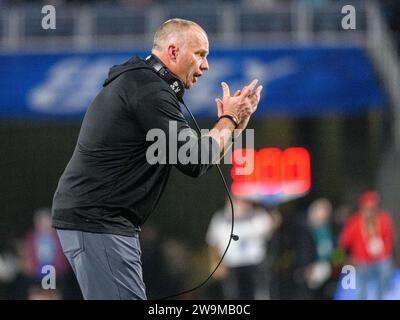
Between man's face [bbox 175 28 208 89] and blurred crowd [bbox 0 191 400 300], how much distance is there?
676 centimetres

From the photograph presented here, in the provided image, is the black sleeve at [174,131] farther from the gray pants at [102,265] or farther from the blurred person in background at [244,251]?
the blurred person in background at [244,251]

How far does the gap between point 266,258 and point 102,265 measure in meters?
8.65

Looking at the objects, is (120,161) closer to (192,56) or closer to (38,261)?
(192,56)

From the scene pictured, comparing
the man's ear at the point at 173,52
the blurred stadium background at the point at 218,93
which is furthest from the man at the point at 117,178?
the blurred stadium background at the point at 218,93

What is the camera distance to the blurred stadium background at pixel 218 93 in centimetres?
1481

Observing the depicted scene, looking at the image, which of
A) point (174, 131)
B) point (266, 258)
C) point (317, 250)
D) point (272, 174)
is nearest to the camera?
point (174, 131)

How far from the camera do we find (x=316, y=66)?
1479 centimetres

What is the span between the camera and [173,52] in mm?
5395

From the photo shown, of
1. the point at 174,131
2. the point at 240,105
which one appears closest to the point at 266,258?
the point at 240,105

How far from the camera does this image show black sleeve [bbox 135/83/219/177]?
5102 mm

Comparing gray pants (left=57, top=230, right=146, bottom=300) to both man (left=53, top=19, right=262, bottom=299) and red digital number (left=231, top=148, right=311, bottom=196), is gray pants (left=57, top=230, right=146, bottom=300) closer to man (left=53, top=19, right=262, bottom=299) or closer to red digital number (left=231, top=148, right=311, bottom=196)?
man (left=53, top=19, right=262, bottom=299)

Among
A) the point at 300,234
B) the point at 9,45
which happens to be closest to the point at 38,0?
the point at 9,45

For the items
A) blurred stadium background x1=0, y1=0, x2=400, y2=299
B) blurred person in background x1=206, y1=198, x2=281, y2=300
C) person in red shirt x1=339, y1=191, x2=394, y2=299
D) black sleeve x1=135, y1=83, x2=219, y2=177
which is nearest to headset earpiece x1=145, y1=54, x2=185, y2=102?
black sleeve x1=135, y1=83, x2=219, y2=177

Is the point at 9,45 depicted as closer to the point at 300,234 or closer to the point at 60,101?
the point at 60,101
